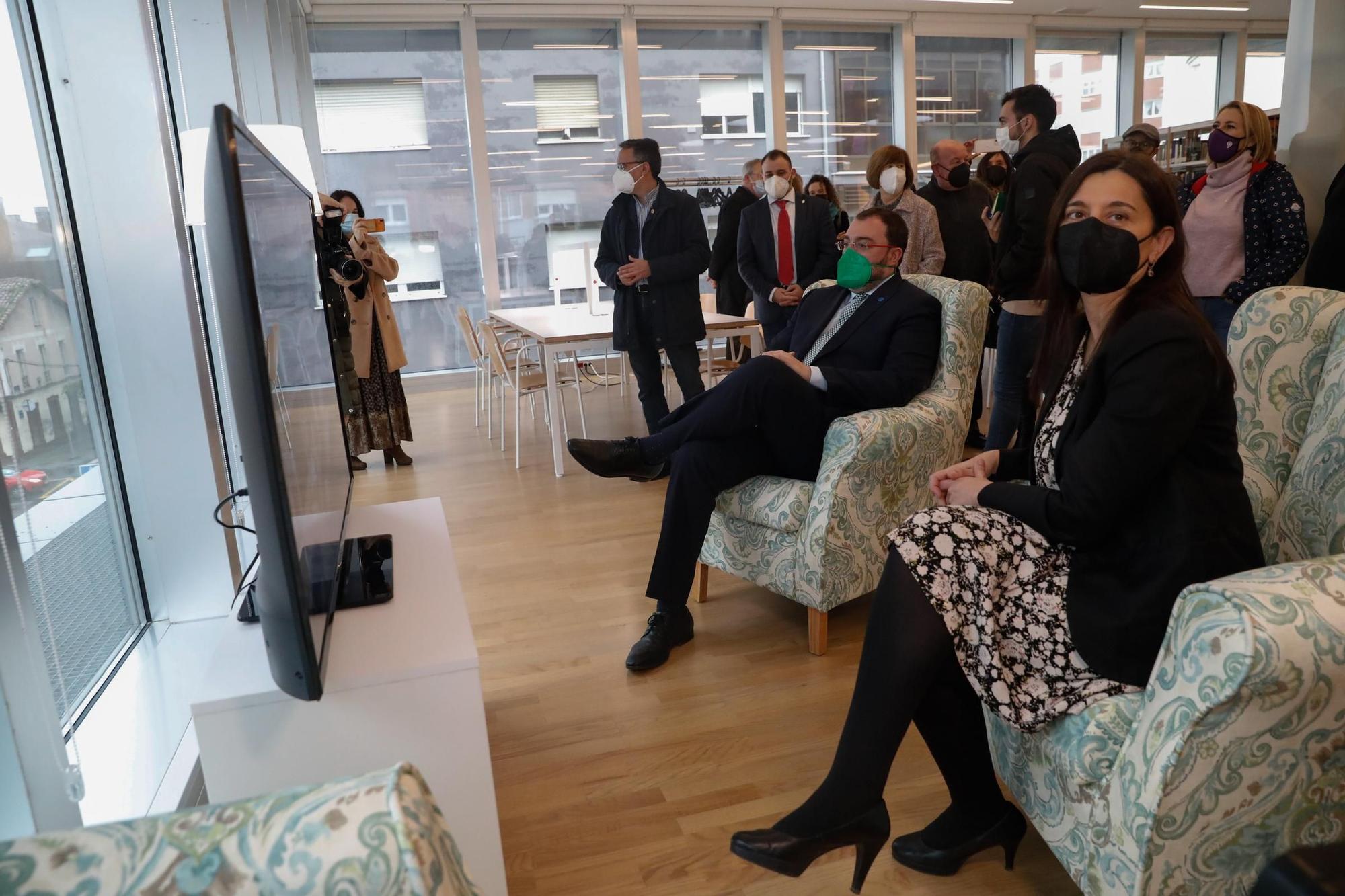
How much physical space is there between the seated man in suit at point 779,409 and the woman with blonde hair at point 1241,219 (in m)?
1.36

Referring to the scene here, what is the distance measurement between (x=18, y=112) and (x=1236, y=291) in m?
3.81

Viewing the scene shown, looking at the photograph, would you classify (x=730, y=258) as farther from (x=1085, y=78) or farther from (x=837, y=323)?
(x=1085, y=78)

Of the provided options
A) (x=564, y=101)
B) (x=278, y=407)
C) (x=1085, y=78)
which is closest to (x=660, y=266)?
(x=278, y=407)

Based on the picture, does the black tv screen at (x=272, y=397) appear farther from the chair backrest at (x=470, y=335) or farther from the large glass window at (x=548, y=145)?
the large glass window at (x=548, y=145)

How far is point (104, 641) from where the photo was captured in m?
2.21

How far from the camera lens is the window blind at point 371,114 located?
25.1ft

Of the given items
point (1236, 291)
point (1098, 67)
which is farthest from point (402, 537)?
point (1098, 67)

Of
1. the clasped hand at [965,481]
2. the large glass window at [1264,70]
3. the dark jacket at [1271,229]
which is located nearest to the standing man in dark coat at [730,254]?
the dark jacket at [1271,229]

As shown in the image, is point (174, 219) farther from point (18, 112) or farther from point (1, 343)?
point (1, 343)

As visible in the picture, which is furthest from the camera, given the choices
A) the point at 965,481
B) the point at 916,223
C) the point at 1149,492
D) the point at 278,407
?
the point at 916,223

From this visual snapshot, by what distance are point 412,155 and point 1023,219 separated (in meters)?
5.86

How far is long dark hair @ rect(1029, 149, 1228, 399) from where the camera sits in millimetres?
1508

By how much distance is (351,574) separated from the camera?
5.68ft

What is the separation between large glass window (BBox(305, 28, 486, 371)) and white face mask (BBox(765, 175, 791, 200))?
12.9 feet
